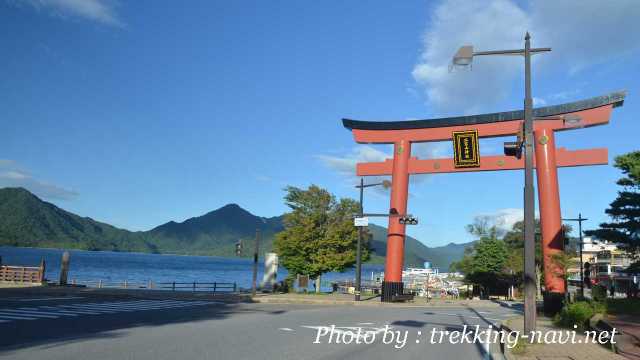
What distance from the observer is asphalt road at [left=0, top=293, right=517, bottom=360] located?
35.1 ft

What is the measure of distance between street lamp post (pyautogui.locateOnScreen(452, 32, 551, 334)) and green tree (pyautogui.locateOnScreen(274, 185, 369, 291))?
27.1 metres

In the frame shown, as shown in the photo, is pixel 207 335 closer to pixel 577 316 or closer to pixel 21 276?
pixel 577 316

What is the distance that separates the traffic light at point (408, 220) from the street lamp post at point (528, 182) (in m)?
17.0

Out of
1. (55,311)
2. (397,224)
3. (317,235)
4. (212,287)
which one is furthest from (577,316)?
(212,287)

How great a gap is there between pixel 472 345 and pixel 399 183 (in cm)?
1936

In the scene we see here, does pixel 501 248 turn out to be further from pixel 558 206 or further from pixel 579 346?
pixel 579 346

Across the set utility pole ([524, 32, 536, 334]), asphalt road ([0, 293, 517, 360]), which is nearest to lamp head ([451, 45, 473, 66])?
utility pole ([524, 32, 536, 334])

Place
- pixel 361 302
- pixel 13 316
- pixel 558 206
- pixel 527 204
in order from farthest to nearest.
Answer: pixel 361 302 → pixel 558 206 → pixel 13 316 → pixel 527 204

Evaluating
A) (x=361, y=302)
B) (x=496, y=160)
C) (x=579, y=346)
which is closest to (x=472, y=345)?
(x=579, y=346)

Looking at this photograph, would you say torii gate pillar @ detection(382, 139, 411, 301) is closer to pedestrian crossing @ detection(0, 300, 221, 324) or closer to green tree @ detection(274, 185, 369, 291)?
green tree @ detection(274, 185, 369, 291)

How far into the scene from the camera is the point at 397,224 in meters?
31.8

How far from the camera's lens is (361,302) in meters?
29.8

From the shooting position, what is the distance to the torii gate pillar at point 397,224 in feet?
104

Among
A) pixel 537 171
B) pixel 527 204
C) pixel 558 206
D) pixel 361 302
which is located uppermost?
pixel 537 171
